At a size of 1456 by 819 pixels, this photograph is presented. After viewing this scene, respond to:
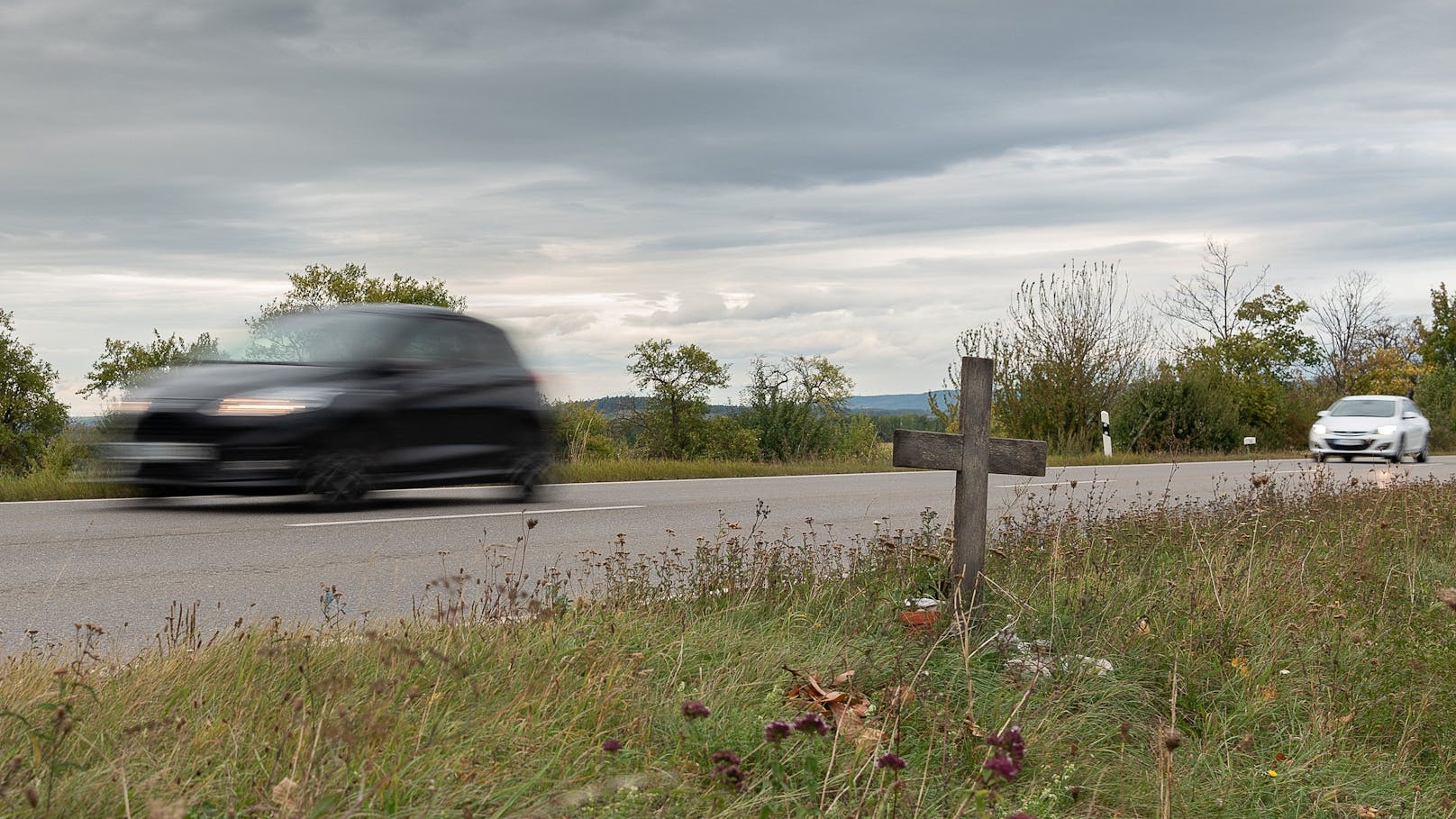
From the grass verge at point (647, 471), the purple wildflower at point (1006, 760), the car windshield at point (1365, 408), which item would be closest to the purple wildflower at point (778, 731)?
the purple wildflower at point (1006, 760)

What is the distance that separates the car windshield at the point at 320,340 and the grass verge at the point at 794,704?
484 cm

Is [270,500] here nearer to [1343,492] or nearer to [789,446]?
[1343,492]

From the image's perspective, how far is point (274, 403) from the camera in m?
9.76

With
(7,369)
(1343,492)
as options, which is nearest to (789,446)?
(1343,492)

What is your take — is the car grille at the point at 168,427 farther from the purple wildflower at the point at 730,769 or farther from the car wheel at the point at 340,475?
the purple wildflower at the point at 730,769

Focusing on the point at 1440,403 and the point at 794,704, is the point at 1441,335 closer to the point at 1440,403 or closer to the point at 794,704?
the point at 1440,403

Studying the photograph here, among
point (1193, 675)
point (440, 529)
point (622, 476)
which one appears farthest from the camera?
point (622, 476)

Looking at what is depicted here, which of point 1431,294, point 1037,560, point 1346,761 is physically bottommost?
point 1346,761

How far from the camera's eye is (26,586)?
6652mm

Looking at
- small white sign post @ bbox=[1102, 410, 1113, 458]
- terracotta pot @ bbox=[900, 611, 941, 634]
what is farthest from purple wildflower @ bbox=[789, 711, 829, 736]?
small white sign post @ bbox=[1102, 410, 1113, 458]

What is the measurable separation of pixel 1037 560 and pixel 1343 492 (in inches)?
242

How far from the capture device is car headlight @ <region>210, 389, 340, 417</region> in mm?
9625

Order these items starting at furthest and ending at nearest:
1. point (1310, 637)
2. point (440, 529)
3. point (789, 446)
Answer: point (789, 446) < point (440, 529) < point (1310, 637)

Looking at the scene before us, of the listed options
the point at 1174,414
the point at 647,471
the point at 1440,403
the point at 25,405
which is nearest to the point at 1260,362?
the point at 1440,403
